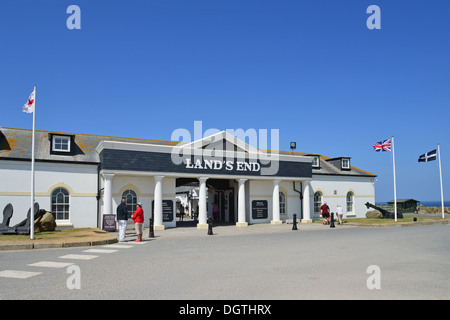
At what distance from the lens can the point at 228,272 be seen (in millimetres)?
8469

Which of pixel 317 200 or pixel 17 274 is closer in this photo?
pixel 17 274

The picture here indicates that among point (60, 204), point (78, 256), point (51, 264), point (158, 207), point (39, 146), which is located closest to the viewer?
point (51, 264)

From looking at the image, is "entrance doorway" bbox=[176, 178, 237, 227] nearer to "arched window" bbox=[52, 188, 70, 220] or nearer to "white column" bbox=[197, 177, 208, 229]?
"white column" bbox=[197, 177, 208, 229]

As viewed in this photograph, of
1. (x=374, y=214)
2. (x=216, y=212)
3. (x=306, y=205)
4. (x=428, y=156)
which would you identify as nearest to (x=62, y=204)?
(x=216, y=212)

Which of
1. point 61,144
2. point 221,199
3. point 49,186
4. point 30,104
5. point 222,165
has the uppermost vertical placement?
point 30,104

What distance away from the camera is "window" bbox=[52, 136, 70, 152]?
73.2 ft

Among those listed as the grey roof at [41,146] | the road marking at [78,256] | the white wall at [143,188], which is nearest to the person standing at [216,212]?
the white wall at [143,188]

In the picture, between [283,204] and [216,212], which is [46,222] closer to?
[216,212]

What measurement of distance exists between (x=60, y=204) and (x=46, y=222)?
2486 millimetres

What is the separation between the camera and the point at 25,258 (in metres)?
10.8

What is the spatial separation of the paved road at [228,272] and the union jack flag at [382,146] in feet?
47.6

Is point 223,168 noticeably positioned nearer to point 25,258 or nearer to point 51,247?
point 51,247
